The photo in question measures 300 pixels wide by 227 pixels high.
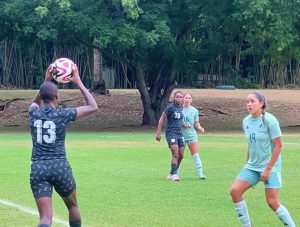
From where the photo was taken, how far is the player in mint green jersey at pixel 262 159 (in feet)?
35.7

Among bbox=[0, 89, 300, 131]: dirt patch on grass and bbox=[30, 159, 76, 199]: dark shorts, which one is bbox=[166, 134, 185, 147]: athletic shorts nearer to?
bbox=[30, 159, 76, 199]: dark shorts

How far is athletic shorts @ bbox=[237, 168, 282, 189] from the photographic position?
1094cm

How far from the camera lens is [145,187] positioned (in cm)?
1670

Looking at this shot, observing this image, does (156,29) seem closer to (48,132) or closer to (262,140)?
(262,140)

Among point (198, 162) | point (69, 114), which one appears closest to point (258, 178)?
point (69, 114)

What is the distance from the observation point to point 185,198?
15.1m

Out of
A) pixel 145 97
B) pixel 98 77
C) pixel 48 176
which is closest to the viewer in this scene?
pixel 48 176

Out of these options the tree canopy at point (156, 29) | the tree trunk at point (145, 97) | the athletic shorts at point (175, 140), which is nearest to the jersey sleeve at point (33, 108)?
the athletic shorts at point (175, 140)

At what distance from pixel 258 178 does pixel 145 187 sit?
5845mm

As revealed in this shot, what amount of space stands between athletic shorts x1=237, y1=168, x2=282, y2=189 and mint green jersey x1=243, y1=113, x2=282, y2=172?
0.06 metres

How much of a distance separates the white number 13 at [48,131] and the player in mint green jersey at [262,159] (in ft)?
8.55

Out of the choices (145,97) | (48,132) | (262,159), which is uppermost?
(48,132)

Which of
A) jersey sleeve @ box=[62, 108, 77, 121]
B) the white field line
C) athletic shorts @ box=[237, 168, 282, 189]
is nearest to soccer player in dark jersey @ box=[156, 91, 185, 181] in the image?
the white field line

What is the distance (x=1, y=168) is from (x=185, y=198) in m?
6.62
